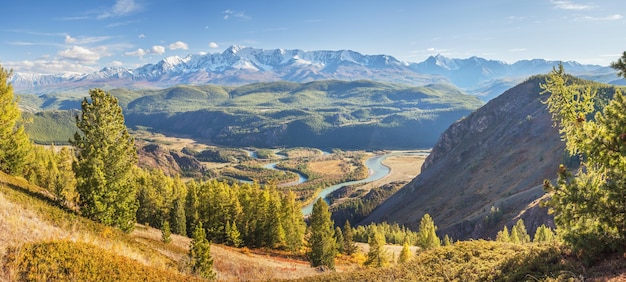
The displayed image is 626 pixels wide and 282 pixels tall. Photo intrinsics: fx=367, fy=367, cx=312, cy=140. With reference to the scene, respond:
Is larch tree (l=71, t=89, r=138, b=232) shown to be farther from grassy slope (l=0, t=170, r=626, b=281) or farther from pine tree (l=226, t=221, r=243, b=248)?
pine tree (l=226, t=221, r=243, b=248)

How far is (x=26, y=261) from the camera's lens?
17.0 meters

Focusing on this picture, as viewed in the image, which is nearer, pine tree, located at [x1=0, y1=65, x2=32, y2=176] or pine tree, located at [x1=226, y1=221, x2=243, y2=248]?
pine tree, located at [x1=0, y1=65, x2=32, y2=176]

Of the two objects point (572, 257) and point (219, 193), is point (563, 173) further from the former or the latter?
point (219, 193)

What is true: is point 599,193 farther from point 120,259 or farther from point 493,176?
point 493,176

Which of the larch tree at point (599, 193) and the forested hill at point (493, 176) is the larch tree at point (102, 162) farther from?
the forested hill at point (493, 176)

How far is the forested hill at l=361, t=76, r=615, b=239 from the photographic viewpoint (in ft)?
346

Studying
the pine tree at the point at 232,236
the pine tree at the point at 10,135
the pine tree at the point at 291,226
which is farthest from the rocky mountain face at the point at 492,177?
the pine tree at the point at 10,135

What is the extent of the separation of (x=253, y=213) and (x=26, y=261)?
5094 centimetres

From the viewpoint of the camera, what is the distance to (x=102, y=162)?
31281 mm

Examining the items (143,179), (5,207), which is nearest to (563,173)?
(5,207)

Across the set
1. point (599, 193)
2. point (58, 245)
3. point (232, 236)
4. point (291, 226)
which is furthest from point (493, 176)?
point (58, 245)

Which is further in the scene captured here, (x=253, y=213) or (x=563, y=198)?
(x=253, y=213)

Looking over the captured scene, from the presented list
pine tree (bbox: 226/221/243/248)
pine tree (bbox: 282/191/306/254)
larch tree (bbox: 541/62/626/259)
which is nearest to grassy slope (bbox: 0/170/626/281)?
larch tree (bbox: 541/62/626/259)

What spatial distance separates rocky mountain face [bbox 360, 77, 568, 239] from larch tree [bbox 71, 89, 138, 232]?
91.8m
